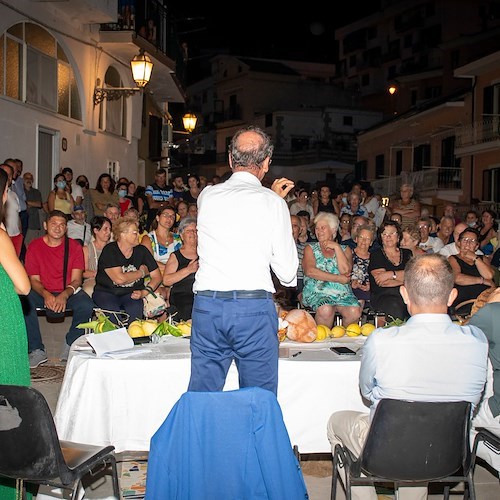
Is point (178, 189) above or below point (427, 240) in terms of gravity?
above

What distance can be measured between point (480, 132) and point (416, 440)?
2706cm

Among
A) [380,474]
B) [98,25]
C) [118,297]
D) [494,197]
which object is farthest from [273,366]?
[494,197]

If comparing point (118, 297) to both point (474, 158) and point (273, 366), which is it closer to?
point (273, 366)

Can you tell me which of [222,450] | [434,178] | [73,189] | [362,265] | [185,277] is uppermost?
[434,178]

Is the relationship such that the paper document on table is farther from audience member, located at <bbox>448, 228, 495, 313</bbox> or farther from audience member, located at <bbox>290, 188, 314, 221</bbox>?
audience member, located at <bbox>290, 188, 314, 221</bbox>

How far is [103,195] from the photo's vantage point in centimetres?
1341

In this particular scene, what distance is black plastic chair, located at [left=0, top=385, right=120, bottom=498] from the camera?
127 inches

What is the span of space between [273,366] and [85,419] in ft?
4.06

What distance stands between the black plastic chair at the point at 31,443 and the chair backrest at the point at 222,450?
0.63 m

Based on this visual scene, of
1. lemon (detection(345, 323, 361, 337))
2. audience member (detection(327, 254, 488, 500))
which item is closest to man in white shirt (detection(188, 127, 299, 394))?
audience member (detection(327, 254, 488, 500))

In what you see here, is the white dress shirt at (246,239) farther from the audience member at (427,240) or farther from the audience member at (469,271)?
the audience member at (427,240)

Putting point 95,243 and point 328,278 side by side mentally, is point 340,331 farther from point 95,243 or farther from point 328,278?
point 95,243

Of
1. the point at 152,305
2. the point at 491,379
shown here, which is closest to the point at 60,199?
the point at 152,305

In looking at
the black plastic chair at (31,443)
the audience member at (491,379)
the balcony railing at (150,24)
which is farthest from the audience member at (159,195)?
the black plastic chair at (31,443)
